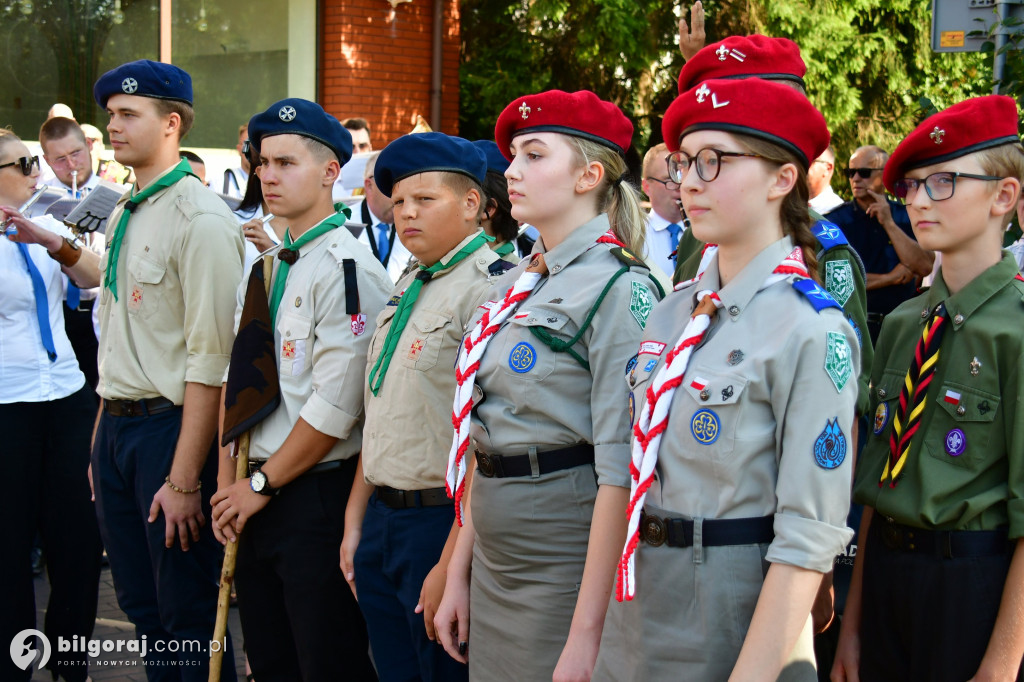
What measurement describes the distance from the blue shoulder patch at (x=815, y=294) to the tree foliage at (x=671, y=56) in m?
8.62

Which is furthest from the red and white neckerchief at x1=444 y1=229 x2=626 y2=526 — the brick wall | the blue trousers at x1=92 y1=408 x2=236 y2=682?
the brick wall

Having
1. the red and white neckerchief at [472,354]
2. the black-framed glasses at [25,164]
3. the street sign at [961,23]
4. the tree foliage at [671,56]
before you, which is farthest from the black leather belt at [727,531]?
the tree foliage at [671,56]

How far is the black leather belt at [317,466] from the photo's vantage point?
356 cm

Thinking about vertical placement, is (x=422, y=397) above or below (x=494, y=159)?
below

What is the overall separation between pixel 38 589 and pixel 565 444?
4508mm

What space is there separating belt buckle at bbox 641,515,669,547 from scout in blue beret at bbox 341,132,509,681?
1100 mm

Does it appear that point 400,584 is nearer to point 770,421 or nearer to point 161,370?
point 161,370

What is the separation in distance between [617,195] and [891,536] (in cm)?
113

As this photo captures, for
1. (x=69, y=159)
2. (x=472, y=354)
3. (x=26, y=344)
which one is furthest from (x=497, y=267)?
(x=69, y=159)

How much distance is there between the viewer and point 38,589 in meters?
5.94

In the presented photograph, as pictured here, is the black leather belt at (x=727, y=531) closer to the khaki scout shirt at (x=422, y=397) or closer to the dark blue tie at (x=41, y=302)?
the khaki scout shirt at (x=422, y=397)

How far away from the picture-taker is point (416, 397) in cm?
319

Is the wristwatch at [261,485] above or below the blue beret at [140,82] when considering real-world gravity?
below

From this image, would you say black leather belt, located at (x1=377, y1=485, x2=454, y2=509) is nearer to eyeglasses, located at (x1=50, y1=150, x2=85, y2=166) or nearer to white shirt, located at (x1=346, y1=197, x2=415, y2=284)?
white shirt, located at (x1=346, y1=197, x2=415, y2=284)
